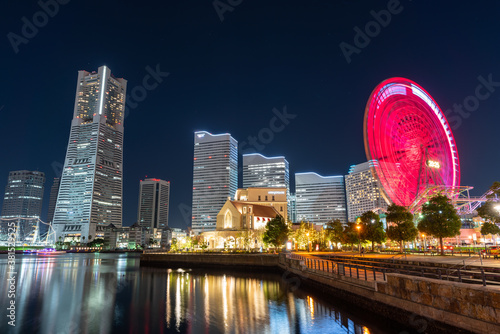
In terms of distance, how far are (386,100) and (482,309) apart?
179 feet

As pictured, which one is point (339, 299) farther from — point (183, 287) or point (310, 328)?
point (183, 287)

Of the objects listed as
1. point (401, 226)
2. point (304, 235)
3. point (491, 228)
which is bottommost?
point (304, 235)

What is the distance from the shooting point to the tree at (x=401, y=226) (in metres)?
57.1

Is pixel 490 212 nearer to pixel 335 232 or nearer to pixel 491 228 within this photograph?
pixel 491 228

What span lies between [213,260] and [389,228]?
124 ft

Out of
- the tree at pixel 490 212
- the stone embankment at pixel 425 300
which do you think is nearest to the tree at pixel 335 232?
the tree at pixel 490 212

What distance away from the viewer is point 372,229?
2574 inches

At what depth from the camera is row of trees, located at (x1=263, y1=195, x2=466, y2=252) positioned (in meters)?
50.3

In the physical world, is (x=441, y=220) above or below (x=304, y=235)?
above

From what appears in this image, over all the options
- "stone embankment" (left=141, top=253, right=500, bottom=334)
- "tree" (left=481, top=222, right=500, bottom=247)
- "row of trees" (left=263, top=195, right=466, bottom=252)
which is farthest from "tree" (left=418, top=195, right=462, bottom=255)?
"stone embankment" (left=141, top=253, right=500, bottom=334)

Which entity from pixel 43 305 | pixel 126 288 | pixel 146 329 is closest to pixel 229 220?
pixel 126 288

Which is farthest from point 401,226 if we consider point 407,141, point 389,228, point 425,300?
Result: point 425,300

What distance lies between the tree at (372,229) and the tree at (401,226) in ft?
17.3

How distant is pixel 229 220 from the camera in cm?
10444
